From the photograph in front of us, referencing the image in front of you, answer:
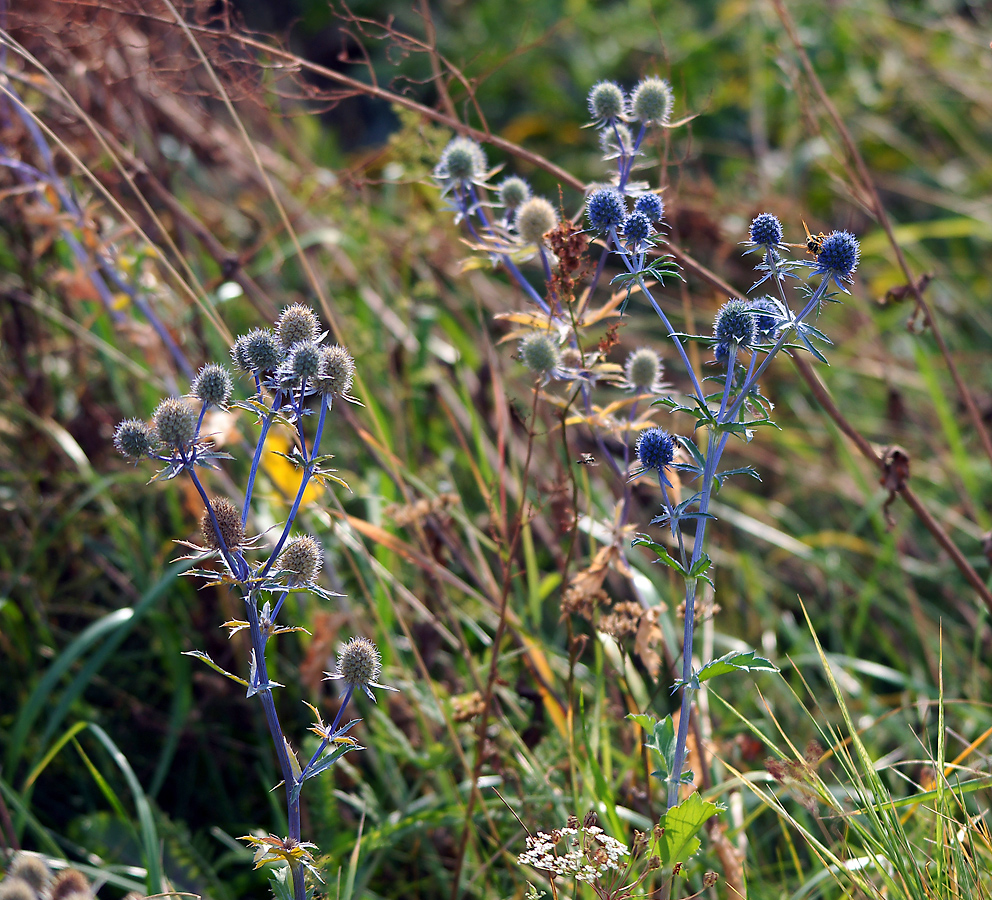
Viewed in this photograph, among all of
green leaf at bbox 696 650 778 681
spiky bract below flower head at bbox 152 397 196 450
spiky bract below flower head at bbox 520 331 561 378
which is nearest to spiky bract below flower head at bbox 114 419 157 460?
spiky bract below flower head at bbox 152 397 196 450

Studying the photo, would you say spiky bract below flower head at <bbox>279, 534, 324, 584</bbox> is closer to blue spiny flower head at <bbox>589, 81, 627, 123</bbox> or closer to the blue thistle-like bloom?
the blue thistle-like bloom

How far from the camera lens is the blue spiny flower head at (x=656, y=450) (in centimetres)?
141

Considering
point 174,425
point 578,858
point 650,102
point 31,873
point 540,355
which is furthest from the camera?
point 650,102

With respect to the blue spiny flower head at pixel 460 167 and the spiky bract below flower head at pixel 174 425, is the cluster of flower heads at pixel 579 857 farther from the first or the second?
the blue spiny flower head at pixel 460 167

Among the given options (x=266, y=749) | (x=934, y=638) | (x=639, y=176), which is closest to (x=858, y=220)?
(x=639, y=176)

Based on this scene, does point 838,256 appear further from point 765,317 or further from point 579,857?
point 579,857

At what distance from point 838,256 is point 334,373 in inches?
32.4

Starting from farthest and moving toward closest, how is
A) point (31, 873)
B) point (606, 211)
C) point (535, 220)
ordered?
1. point (535, 220)
2. point (606, 211)
3. point (31, 873)

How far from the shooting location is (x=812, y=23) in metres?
5.70

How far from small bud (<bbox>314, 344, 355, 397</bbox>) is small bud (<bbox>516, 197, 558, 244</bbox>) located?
68 centimetres

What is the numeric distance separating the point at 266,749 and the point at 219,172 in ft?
11.2

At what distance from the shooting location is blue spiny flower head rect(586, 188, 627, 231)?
1.48 m

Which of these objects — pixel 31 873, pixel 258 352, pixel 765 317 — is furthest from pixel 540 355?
pixel 31 873

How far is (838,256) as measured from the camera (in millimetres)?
1333
